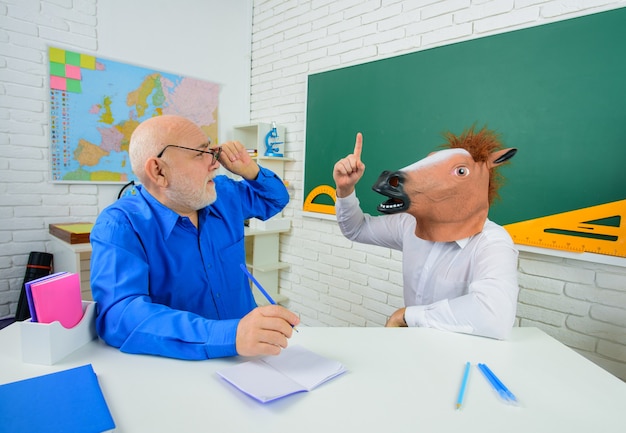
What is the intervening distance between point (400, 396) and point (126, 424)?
1.61 ft

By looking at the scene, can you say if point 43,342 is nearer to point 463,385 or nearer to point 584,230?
point 463,385

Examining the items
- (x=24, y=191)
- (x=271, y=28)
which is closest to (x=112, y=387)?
(x=24, y=191)

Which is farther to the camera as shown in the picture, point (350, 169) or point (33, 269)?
point (33, 269)

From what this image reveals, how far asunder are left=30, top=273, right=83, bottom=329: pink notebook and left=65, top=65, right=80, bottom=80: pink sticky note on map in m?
2.40

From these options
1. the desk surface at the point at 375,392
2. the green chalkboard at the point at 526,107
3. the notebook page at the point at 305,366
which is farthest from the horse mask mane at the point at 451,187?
the green chalkboard at the point at 526,107

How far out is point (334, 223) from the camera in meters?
2.87

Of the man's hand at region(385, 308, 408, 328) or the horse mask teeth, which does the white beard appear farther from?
the man's hand at region(385, 308, 408, 328)

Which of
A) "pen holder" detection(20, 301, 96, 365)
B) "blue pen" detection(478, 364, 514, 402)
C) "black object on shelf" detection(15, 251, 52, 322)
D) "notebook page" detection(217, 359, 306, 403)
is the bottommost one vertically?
"black object on shelf" detection(15, 251, 52, 322)

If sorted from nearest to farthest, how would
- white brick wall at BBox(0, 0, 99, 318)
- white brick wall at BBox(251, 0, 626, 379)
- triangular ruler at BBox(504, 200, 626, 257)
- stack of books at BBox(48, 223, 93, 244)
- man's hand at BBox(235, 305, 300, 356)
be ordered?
man's hand at BBox(235, 305, 300, 356)
triangular ruler at BBox(504, 200, 626, 257)
white brick wall at BBox(251, 0, 626, 379)
stack of books at BBox(48, 223, 93, 244)
white brick wall at BBox(0, 0, 99, 318)

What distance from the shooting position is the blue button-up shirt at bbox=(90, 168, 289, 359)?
812mm

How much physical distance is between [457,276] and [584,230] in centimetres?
100

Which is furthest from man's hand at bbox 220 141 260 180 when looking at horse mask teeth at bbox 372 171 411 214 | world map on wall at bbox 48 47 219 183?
world map on wall at bbox 48 47 219 183

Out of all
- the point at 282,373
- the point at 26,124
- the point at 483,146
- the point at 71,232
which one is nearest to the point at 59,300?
the point at 282,373

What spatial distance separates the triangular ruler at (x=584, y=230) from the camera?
1.63m
